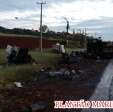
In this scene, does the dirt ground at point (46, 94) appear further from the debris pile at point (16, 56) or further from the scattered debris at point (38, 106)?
the debris pile at point (16, 56)

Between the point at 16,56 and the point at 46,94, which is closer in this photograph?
the point at 46,94

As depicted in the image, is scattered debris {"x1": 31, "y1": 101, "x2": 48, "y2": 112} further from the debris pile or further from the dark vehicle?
the dark vehicle

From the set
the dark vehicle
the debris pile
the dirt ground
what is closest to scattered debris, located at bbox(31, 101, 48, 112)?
the dirt ground

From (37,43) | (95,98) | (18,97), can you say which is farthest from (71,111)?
(37,43)

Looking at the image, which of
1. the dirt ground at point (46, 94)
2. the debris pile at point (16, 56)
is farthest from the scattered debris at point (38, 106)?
the debris pile at point (16, 56)

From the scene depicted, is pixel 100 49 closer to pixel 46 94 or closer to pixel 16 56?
pixel 16 56

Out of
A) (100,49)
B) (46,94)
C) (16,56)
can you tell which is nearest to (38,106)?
(46,94)

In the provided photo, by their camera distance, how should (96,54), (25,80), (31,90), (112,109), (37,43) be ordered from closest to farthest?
(112,109) → (31,90) → (25,80) → (96,54) → (37,43)

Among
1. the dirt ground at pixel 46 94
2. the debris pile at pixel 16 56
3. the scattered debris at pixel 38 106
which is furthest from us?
the debris pile at pixel 16 56

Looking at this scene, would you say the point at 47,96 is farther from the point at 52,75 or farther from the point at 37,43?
the point at 37,43

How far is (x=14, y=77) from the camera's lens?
25.9m

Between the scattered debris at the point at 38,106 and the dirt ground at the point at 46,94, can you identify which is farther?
the dirt ground at the point at 46,94

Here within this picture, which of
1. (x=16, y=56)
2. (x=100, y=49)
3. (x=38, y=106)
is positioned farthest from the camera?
(x=100, y=49)

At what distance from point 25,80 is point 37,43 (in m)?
58.2
